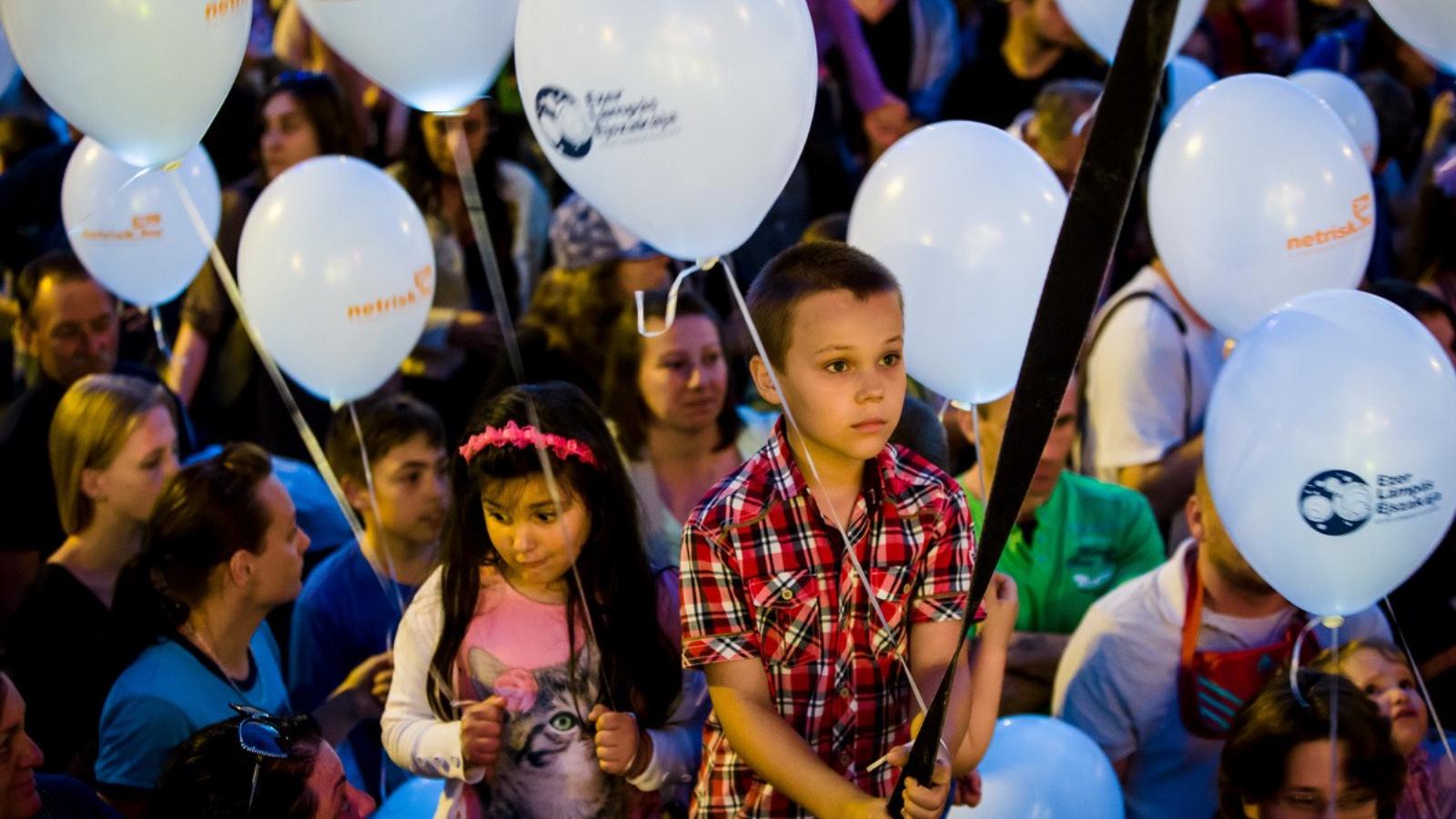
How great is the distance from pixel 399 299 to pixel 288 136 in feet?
4.28

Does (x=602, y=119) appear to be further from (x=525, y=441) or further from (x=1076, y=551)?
(x=1076, y=551)

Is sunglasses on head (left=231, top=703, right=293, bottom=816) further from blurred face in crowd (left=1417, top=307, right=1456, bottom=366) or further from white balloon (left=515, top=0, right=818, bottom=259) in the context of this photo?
blurred face in crowd (left=1417, top=307, right=1456, bottom=366)

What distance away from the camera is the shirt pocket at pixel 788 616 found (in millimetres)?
1929

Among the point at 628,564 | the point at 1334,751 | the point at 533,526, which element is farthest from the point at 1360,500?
the point at 533,526

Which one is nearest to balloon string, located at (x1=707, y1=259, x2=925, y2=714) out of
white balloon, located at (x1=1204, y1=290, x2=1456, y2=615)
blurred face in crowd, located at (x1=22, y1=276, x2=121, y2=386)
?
white balloon, located at (x1=1204, y1=290, x2=1456, y2=615)

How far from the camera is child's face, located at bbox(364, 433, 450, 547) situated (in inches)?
116

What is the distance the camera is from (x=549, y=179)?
4805 mm

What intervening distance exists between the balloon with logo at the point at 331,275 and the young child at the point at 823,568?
1.22 metres

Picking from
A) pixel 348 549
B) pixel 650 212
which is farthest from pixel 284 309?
pixel 650 212

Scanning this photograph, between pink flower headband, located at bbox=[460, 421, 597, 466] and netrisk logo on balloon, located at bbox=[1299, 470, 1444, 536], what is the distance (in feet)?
3.52

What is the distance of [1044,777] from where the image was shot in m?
2.32

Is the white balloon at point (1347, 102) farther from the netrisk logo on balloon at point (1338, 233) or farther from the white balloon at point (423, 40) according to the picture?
the white balloon at point (423, 40)

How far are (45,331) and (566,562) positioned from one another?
2.01m

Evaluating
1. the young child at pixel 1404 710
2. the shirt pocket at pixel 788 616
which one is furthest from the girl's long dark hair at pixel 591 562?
the young child at pixel 1404 710
